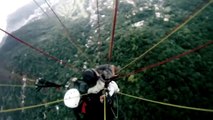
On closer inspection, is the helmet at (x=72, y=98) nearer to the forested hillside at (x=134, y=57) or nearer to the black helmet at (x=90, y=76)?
the black helmet at (x=90, y=76)

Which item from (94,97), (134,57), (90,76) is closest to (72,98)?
(94,97)

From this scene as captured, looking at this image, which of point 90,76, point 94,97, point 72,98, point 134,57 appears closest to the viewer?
point 90,76

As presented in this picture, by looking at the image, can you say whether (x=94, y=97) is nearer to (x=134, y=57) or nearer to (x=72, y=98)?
(x=72, y=98)

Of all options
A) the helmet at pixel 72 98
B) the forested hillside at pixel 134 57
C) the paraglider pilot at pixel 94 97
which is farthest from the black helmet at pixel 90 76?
the forested hillside at pixel 134 57

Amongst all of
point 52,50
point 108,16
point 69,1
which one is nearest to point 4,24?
point 69,1

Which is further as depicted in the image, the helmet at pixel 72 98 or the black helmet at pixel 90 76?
the helmet at pixel 72 98

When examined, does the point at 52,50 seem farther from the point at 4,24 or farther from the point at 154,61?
the point at 4,24
